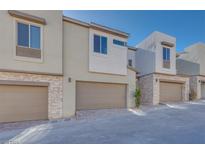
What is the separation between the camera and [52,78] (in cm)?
948

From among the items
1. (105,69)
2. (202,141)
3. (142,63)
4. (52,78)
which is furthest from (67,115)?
(142,63)

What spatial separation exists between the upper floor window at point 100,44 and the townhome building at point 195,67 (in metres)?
13.7

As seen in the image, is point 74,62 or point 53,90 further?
point 74,62

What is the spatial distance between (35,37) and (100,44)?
4.93m

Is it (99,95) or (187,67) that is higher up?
(187,67)

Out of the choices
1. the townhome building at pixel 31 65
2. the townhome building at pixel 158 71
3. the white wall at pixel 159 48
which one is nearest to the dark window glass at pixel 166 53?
the townhome building at pixel 158 71

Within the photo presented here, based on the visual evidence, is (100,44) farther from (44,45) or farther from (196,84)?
(196,84)

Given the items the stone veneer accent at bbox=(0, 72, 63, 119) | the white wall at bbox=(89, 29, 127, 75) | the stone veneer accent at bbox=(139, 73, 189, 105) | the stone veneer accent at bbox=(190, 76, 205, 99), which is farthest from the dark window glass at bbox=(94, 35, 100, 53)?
the stone veneer accent at bbox=(190, 76, 205, 99)

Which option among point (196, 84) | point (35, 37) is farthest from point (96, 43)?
point (196, 84)

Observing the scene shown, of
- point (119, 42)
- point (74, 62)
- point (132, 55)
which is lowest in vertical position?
point (74, 62)

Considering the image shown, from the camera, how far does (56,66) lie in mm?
9602
